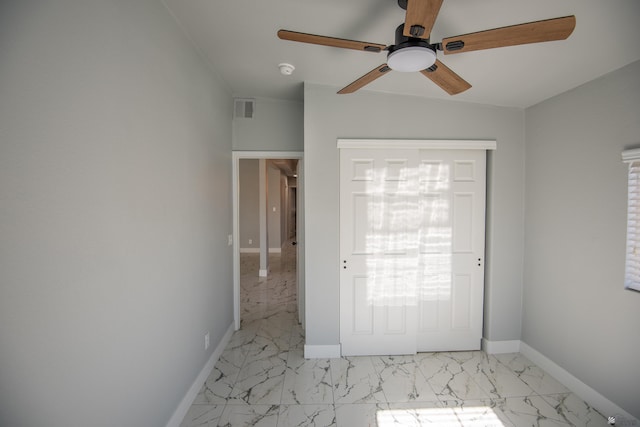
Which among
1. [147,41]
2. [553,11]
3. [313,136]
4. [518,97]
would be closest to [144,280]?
[147,41]

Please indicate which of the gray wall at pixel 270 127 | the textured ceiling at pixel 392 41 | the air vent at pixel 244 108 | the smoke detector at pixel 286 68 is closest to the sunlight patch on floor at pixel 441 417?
the textured ceiling at pixel 392 41

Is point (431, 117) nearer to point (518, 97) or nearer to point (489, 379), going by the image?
point (518, 97)

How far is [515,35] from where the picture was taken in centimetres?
117

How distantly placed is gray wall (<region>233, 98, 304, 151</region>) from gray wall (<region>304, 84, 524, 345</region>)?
2.11 feet

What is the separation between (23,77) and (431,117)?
288cm

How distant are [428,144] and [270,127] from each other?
182cm

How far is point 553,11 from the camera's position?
1452 millimetres

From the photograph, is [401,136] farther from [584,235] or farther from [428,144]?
[584,235]

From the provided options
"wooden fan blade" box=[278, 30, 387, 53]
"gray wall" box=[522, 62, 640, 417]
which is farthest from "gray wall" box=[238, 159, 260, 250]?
"wooden fan blade" box=[278, 30, 387, 53]

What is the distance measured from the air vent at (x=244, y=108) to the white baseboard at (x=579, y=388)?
3940mm

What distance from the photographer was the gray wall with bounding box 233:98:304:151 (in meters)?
3.29

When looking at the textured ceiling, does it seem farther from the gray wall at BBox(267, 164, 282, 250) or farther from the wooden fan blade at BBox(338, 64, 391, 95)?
the gray wall at BBox(267, 164, 282, 250)

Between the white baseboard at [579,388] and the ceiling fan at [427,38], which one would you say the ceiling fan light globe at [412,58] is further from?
the white baseboard at [579,388]

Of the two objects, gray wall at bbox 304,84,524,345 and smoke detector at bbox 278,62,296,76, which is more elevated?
smoke detector at bbox 278,62,296,76
